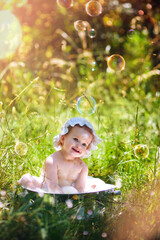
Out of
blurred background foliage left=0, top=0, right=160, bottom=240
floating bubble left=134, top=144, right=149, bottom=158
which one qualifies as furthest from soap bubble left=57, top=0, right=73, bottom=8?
floating bubble left=134, top=144, right=149, bottom=158

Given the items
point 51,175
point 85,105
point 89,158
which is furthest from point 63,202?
point 85,105

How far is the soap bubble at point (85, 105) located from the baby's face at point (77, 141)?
0.39 meters

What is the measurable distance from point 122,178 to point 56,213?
0.94 meters

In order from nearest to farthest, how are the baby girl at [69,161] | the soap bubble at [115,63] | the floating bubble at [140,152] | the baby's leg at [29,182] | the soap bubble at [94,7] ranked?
the baby's leg at [29,182]
the baby girl at [69,161]
the floating bubble at [140,152]
the soap bubble at [115,63]
the soap bubble at [94,7]

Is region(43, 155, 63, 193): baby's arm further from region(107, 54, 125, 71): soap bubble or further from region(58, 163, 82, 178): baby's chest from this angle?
region(107, 54, 125, 71): soap bubble

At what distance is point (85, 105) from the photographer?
298 cm

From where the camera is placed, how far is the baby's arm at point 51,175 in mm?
2372

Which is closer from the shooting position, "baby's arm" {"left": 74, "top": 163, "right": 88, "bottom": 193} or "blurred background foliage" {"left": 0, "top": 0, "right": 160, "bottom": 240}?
"blurred background foliage" {"left": 0, "top": 0, "right": 160, "bottom": 240}

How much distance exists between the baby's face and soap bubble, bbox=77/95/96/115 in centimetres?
39

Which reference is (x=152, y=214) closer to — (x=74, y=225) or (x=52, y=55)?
(x=74, y=225)

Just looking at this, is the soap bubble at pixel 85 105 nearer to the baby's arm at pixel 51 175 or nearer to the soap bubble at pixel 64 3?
the baby's arm at pixel 51 175

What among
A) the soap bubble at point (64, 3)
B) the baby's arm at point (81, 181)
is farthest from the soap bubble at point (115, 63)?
the baby's arm at point (81, 181)

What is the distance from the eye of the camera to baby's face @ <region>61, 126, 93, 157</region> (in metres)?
2.46

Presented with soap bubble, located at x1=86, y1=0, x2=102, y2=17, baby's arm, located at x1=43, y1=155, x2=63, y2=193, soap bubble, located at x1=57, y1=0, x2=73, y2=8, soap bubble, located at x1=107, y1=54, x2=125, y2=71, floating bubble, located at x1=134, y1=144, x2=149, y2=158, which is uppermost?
soap bubble, located at x1=57, y1=0, x2=73, y2=8
